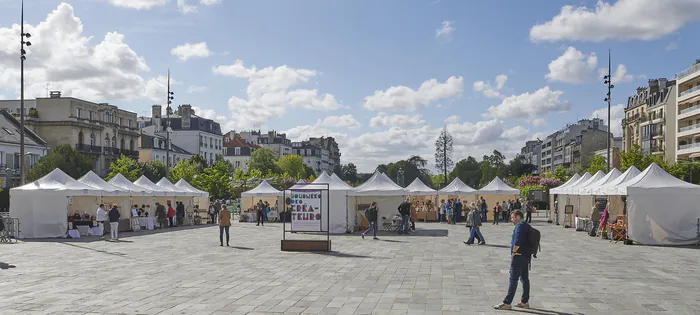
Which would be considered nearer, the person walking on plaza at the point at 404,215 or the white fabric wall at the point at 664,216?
the white fabric wall at the point at 664,216

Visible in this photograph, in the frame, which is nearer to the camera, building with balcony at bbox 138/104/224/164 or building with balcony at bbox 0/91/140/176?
building with balcony at bbox 0/91/140/176

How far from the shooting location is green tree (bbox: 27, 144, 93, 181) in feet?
170

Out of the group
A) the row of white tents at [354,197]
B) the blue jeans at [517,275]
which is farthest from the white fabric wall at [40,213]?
the blue jeans at [517,275]

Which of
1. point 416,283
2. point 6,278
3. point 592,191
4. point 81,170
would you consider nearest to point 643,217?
point 592,191

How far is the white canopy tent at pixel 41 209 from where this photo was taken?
25953 millimetres

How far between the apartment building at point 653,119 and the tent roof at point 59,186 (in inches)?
2392

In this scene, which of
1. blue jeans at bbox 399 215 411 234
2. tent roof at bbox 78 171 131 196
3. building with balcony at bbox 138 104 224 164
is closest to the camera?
blue jeans at bbox 399 215 411 234

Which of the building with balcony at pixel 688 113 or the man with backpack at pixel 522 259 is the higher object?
the building with balcony at pixel 688 113

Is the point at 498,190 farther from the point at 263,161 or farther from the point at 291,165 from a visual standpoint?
the point at 291,165

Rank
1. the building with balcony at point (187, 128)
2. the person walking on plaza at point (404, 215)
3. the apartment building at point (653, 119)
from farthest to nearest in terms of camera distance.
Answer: the building with balcony at point (187, 128)
the apartment building at point (653, 119)
the person walking on plaza at point (404, 215)

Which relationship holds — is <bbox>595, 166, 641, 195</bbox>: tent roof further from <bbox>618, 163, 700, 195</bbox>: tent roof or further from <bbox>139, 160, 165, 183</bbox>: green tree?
<bbox>139, 160, 165, 183</bbox>: green tree

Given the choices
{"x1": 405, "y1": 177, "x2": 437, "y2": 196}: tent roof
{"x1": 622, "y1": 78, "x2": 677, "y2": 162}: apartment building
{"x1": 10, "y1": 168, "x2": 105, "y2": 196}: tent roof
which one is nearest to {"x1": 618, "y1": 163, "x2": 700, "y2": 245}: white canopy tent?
{"x1": 405, "y1": 177, "x2": 437, "y2": 196}: tent roof

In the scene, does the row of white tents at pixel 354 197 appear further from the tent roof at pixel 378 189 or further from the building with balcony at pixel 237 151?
the building with balcony at pixel 237 151

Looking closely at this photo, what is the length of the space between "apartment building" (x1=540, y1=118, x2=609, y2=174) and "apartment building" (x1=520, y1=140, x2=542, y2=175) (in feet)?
30.3
